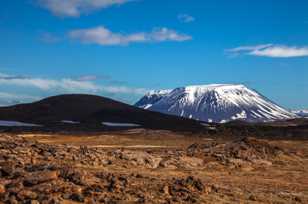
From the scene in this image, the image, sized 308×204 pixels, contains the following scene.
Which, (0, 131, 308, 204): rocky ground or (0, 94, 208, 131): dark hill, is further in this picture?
(0, 94, 208, 131): dark hill

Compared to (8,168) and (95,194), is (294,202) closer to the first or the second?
(95,194)

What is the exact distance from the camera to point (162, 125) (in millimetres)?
128625

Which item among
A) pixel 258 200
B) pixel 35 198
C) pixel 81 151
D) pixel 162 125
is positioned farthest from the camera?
pixel 162 125

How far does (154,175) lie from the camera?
3088 centimetres

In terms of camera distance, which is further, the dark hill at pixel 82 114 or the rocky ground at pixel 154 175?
the dark hill at pixel 82 114

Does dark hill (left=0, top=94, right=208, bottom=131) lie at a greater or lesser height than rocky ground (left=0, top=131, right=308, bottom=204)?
greater

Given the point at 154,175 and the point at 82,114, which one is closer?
the point at 154,175

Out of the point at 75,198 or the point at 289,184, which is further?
the point at 289,184

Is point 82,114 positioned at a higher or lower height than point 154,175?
higher

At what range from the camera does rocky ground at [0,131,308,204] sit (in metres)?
21.2

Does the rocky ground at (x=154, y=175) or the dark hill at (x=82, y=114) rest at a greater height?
the dark hill at (x=82, y=114)

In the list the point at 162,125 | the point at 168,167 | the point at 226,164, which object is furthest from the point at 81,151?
the point at 162,125

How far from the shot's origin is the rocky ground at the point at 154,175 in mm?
21219

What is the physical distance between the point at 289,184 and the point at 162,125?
9837cm
